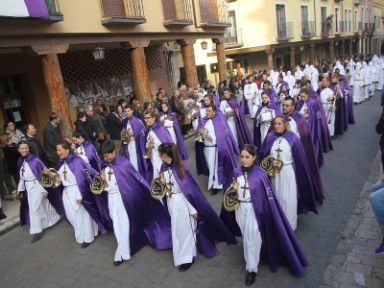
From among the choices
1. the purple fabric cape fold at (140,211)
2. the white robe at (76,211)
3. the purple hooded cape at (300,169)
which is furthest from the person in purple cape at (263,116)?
the white robe at (76,211)

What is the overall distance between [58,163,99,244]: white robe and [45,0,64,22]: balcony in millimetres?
4521

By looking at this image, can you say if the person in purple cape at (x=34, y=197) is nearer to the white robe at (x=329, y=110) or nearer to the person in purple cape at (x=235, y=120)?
the person in purple cape at (x=235, y=120)

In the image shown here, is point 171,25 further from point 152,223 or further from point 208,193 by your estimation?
point 152,223

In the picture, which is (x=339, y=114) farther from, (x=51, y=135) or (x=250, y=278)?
(x=51, y=135)

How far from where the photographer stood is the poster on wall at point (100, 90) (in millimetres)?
12486

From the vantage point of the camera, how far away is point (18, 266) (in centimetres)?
547

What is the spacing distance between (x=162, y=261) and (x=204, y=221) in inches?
34.8

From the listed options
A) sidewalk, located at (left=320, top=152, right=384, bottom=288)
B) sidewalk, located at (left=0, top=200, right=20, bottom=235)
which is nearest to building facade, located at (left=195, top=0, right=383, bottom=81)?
sidewalk, located at (left=0, top=200, right=20, bottom=235)

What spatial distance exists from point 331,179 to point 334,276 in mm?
3264

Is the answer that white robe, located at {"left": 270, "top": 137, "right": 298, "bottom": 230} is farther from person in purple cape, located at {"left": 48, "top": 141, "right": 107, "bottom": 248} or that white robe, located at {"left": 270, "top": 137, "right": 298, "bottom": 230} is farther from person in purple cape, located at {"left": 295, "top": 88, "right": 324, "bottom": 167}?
person in purple cape, located at {"left": 295, "top": 88, "right": 324, "bottom": 167}

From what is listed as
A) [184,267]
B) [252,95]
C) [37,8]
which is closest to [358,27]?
[252,95]

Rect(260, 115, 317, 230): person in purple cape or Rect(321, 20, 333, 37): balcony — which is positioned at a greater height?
Rect(321, 20, 333, 37): balcony

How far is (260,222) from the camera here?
161 inches

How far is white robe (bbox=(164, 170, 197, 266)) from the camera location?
4.51m
